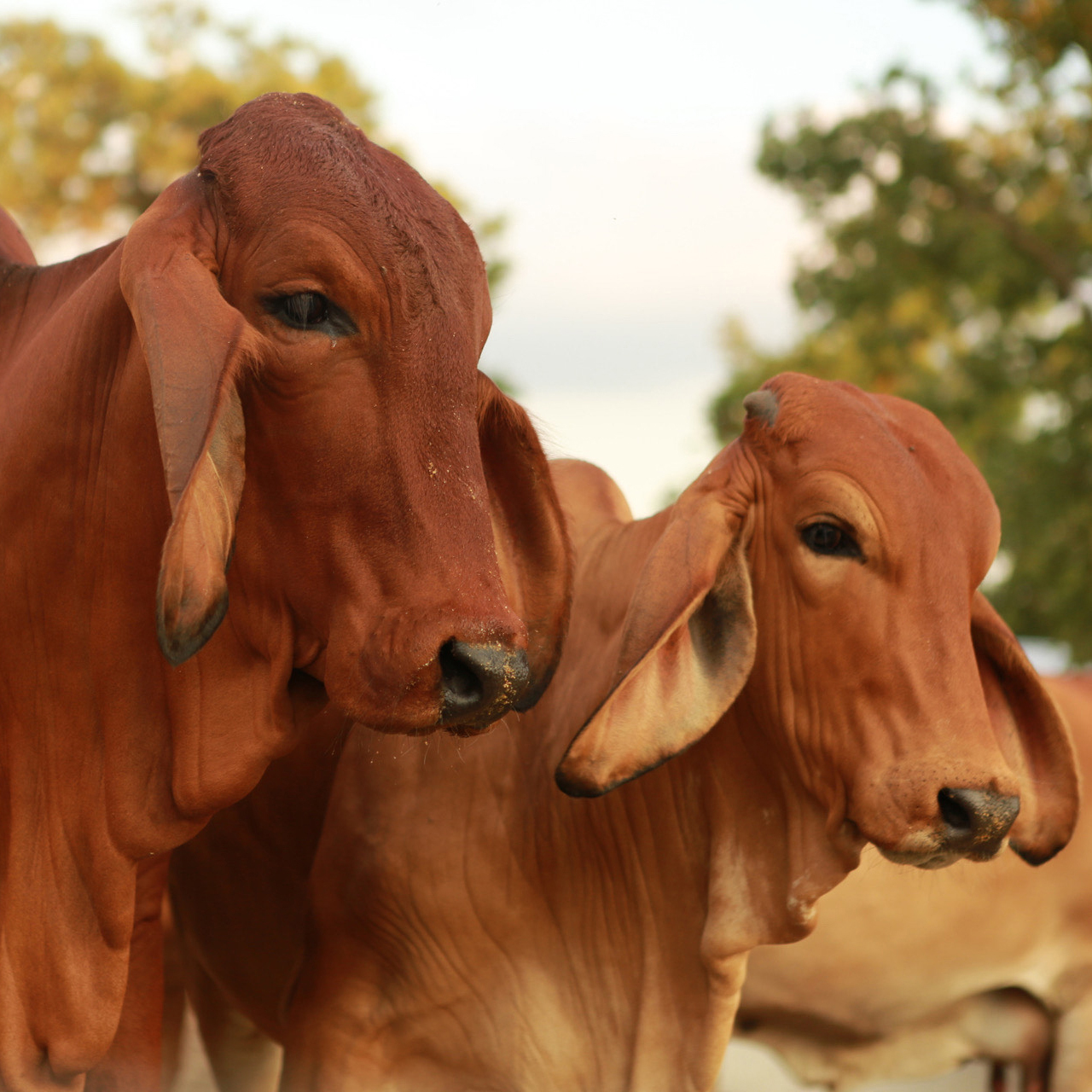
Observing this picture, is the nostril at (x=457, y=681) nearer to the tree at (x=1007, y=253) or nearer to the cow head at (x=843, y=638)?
the cow head at (x=843, y=638)

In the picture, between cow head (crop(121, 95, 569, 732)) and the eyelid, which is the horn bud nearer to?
cow head (crop(121, 95, 569, 732))

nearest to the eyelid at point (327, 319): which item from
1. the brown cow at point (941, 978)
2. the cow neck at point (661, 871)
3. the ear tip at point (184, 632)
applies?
the ear tip at point (184, 632)

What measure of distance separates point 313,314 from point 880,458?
1062 mm

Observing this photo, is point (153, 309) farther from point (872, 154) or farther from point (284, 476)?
point (872, 154)

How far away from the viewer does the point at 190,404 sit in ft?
6.72

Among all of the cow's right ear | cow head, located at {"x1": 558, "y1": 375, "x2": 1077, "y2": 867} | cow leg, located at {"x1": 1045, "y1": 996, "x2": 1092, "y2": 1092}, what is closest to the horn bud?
cow head, located at {"x1": 558, "y1": 375, "x2": 1077, "y2": 867}

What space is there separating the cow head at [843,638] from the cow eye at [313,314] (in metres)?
0.79

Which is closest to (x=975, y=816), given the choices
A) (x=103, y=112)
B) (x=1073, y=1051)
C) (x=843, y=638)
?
(x=843, y=638)

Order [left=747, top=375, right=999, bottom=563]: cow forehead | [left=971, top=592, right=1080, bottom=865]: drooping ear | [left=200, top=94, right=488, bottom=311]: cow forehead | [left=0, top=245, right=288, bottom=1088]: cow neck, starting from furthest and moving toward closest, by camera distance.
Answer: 1. [left=971, top=592, right=1080, bottom=865]: drooping ear
2. [left=747, top=375, right=999, bottom=563]: cow forehead
3. [left=0, top=245, right=288, bottom=1088]: cow neck
4. [left=200, top=94, right=488, bottom=311]: cow forehead

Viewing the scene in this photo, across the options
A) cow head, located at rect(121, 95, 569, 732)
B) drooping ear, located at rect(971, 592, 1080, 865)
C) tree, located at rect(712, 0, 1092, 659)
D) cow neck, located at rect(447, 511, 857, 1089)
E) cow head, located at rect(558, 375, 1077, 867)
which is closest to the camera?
cow head, located at rect(121, 95, 569, 732)

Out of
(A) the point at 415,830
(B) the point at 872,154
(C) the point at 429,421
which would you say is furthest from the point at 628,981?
(B) the point at 872,154

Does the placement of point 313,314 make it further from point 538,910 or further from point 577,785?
point 538,910

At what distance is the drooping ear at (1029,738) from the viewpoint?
2840mm

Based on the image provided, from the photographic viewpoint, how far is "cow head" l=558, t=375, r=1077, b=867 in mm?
2477
